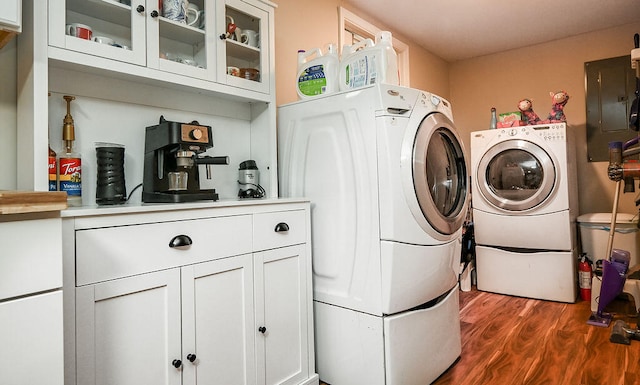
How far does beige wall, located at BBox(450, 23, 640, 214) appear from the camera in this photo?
11.3ft

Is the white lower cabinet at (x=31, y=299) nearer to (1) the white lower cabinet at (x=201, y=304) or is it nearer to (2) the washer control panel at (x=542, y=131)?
(1) the white lower cabinet at (x=201, y=304)

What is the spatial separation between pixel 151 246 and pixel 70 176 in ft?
1.45

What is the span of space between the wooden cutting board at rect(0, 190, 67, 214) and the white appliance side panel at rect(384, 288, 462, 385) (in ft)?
4.23

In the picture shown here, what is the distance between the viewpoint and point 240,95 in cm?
175

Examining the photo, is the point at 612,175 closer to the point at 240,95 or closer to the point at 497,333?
the point at 497,333

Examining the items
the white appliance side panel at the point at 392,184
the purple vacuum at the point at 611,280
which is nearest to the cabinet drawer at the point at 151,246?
the white appliance side panel at the point at 392,184

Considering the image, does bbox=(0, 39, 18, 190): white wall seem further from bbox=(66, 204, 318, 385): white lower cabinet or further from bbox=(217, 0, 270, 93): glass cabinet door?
bbox=(217, 0, 270, 93): glass cabinet door

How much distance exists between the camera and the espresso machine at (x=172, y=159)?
1.41 meters

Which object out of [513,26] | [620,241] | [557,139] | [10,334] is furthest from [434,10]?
[10,334]

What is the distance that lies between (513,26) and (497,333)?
107 inches

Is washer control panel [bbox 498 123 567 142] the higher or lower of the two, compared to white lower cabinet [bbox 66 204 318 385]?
higher

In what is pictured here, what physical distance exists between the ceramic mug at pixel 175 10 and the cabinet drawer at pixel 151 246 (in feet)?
2.83

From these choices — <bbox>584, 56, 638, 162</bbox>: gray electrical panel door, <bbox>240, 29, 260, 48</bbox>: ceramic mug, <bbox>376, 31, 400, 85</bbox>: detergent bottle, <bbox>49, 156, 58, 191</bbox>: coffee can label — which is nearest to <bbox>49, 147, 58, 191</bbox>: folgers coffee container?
<bbox>49, 156, 58, 191</bbox>: coffee can label

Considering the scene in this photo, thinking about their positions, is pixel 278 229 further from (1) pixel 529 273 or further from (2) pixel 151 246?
(1) pixel 529 273
